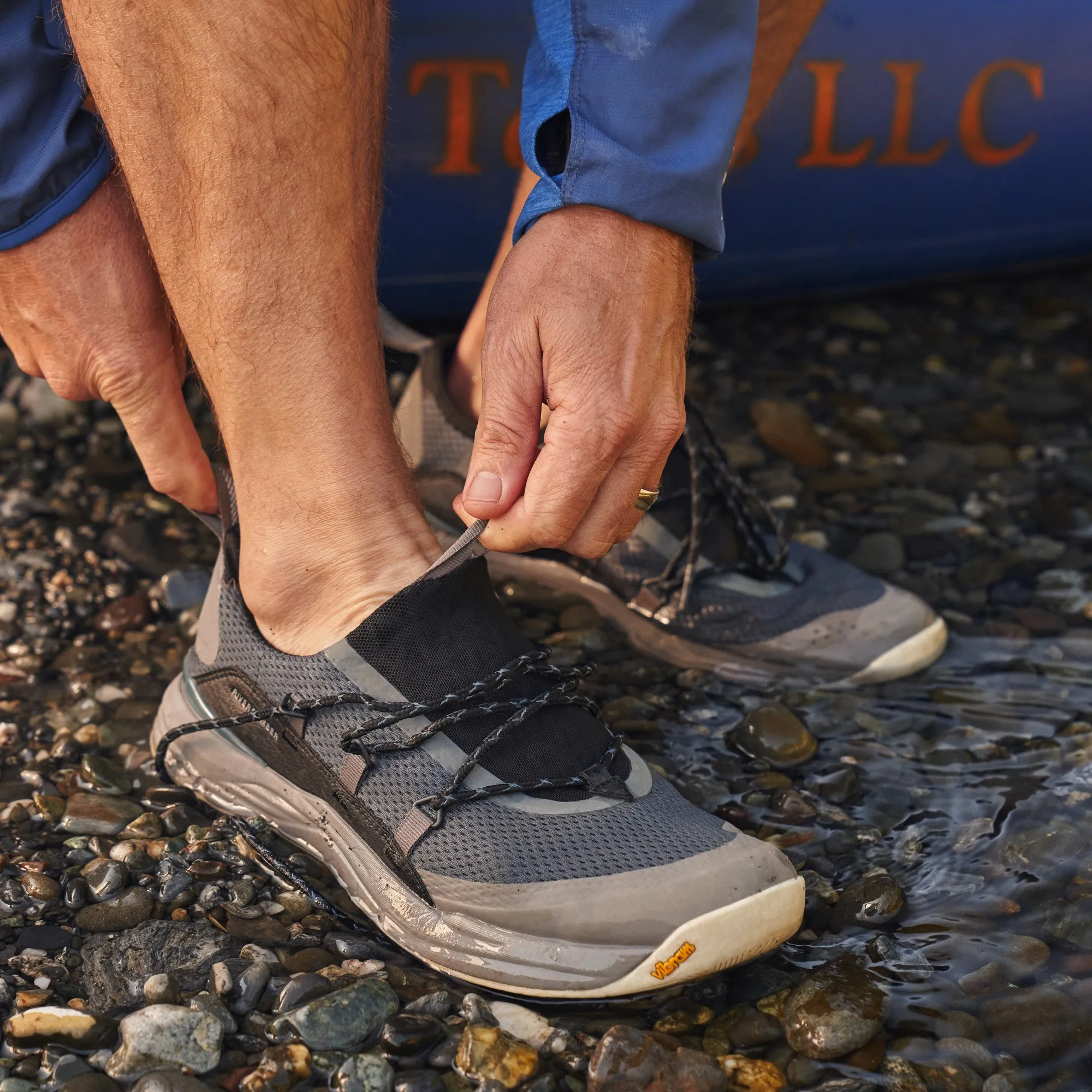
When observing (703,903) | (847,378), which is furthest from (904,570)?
(703,903)

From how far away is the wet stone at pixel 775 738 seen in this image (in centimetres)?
180

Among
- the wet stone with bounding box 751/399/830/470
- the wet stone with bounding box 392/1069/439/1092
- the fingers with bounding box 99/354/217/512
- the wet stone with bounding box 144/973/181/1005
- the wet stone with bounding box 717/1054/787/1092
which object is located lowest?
the wet stone with bounding box 717/1054/787/1092

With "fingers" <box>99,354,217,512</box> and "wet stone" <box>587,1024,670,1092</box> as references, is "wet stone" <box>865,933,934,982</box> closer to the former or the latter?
"wet stone" <box>587,1024,670,1092</box>

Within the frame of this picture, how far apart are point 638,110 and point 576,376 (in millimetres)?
321

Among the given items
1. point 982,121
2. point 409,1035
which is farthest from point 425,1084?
point 982,121

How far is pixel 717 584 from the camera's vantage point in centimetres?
203

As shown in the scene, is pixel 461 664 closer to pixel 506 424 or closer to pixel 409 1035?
pixel 506 424

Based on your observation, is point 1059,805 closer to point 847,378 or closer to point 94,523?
point 847,378

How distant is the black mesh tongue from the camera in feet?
4.72

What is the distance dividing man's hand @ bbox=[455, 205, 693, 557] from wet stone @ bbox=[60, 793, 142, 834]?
2.33 ft

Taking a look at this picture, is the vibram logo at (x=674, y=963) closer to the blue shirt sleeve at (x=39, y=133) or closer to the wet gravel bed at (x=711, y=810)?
the wet gravel bed at (x=711, y=810)

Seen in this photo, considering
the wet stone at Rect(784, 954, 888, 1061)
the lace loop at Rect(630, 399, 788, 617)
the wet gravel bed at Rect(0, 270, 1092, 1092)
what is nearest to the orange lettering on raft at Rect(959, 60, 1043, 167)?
the wet gravel bed at Rect(0, 270, 1092, 1092)

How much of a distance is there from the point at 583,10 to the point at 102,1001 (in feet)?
4.12

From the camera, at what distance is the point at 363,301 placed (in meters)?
1.46
